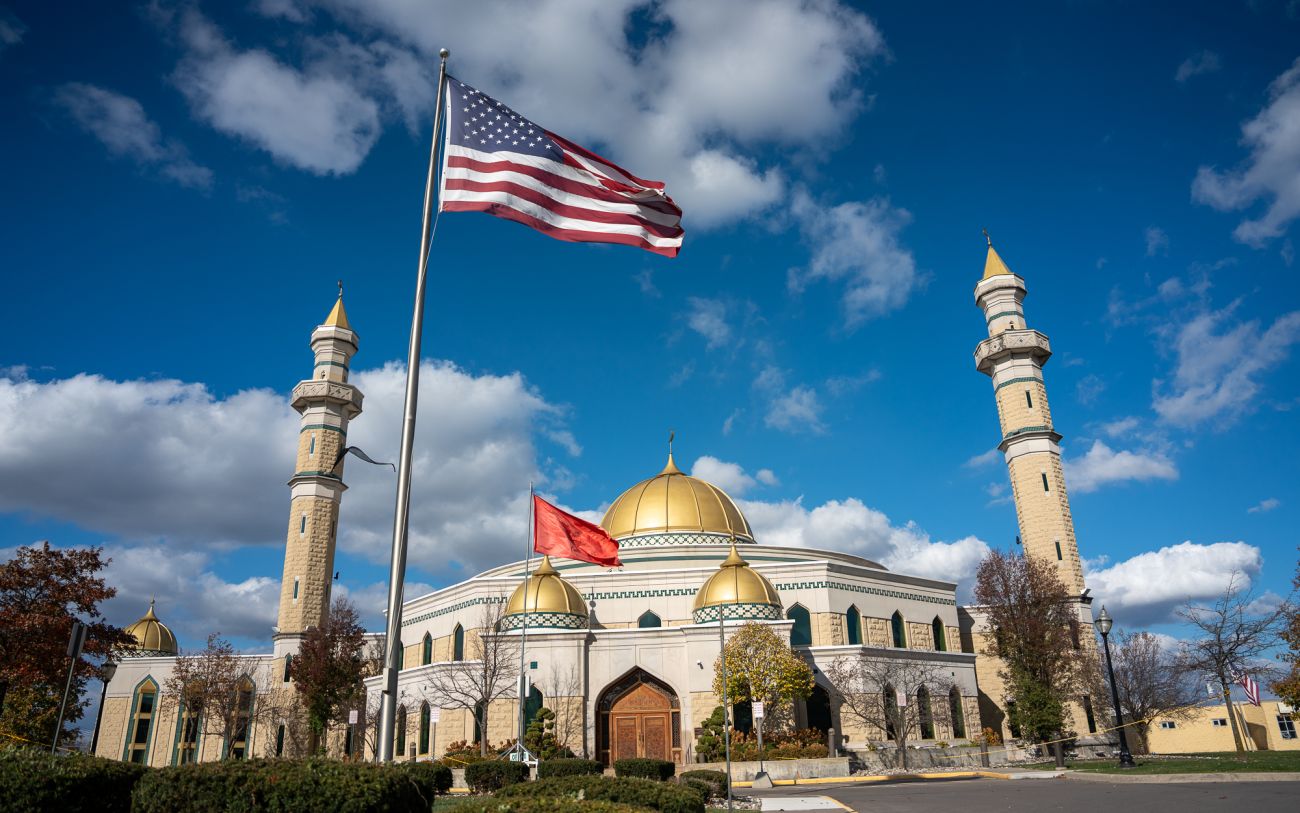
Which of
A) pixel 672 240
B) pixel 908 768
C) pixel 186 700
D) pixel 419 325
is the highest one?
pixel 672 240

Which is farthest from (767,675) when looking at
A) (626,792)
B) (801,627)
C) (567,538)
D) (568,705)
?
(626,792)

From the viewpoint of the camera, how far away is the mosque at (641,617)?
35.6m

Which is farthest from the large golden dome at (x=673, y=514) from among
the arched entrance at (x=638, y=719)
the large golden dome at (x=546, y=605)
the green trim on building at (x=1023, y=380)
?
the green trim on building at (x=1023, y=380)

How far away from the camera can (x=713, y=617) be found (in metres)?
36.4

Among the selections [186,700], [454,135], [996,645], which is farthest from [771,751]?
[186,700]

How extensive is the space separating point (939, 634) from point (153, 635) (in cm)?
5175

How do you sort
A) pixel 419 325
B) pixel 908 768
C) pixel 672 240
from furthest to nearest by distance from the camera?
pixel 908 768, pixel 672 240, pixel 419 325

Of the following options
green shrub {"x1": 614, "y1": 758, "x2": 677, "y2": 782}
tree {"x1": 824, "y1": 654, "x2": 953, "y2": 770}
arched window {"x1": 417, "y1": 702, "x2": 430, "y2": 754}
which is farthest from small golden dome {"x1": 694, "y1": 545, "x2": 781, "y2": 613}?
green shrub {"x1": 614, "y1": 758, "x2": 677, "y2": 782}

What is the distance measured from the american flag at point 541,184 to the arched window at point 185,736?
47.0 m

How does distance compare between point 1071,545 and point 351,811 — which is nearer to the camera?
point 351,811

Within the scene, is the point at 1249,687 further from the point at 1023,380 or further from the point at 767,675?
the point at 1023,380

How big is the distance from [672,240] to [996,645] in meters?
34.3

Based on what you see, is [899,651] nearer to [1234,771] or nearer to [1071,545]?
[1071,545]

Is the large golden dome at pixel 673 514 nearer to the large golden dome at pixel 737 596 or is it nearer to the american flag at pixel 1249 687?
the large golden dome at pixel 737 596
